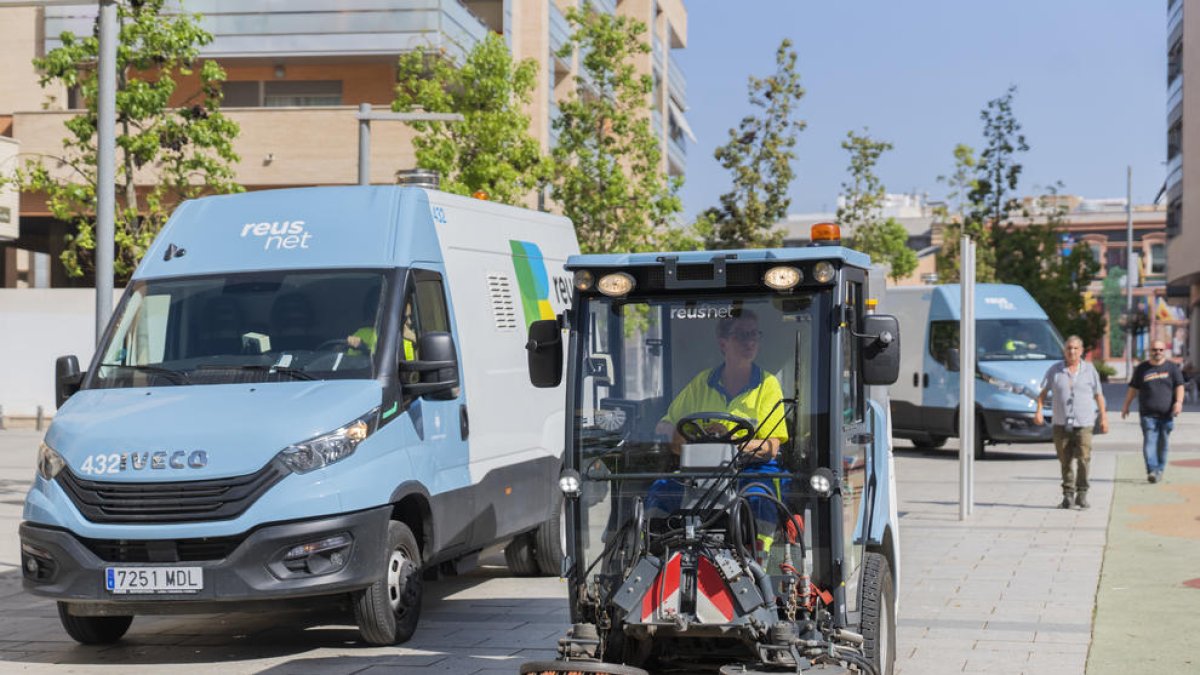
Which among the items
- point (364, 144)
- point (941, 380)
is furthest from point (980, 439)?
point (364, 144)

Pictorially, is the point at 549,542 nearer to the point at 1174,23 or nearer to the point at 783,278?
the point at 783,278

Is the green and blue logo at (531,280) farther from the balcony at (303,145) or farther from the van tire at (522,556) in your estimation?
the balcony at (303,145)

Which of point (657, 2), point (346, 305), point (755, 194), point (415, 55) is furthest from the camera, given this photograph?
point (657, 2)

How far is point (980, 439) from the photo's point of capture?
25.5m

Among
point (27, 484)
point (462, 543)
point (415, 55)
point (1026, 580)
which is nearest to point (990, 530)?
point (1026, 580)

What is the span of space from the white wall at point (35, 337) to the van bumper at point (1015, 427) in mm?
16689

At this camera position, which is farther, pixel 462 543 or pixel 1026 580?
pixel 1026 580

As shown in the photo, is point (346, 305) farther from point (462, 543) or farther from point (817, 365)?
point (817, 365)

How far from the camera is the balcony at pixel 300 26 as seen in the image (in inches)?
1371

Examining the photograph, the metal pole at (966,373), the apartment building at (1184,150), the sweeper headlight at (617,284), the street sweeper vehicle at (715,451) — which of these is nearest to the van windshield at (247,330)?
the street sweeper vehicle at (715,451)

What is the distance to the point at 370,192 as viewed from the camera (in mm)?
10320

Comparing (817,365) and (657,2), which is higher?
(657,2)

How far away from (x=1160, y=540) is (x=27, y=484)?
41.6 feet

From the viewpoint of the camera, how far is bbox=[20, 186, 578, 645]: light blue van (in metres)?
8.62
